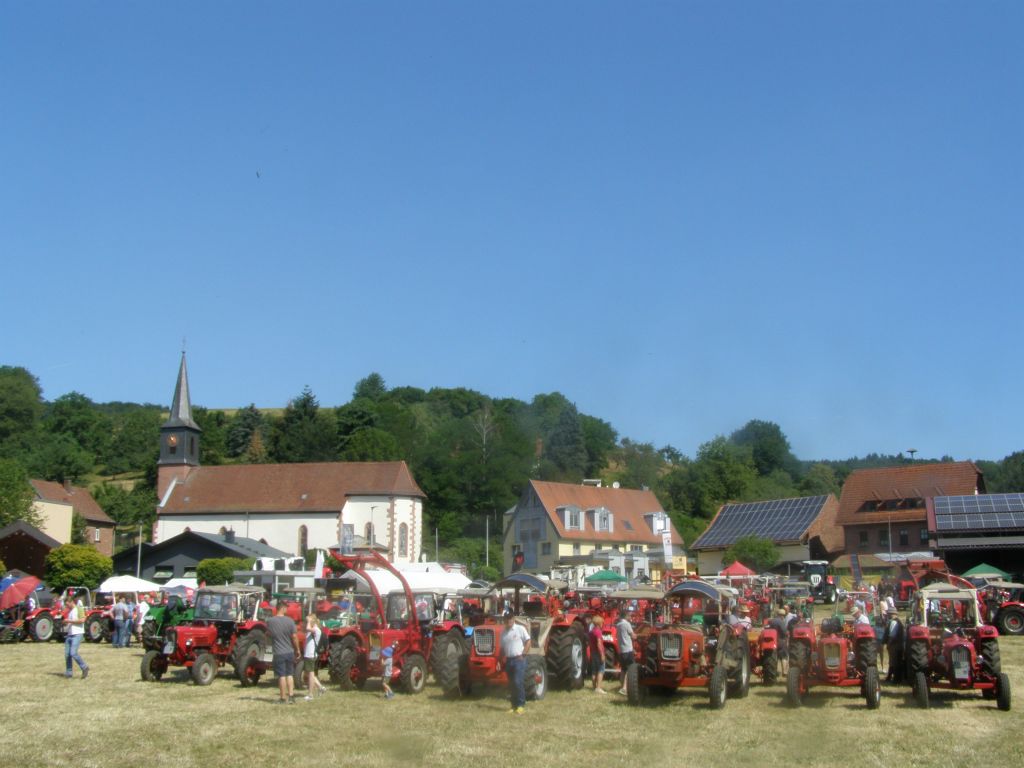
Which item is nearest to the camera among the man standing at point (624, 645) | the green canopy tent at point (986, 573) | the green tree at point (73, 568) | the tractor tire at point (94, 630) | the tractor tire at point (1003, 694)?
the tractor tire at point (1003, 694)

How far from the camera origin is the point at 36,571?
4988cm

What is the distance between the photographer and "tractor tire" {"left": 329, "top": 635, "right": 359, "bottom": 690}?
18.5 m

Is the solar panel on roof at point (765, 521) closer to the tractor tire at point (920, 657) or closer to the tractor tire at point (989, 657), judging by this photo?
the tractor tire at point (989, 657)

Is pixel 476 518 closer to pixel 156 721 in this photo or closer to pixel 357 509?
pixel 357 509

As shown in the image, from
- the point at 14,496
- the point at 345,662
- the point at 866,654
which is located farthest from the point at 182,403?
the point at 866,654

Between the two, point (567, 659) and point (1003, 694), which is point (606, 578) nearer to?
point (567, 659)

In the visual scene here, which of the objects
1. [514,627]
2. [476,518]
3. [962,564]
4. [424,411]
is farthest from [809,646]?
[424,411]

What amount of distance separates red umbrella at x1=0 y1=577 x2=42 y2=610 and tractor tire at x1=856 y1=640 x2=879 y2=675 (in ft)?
82.8

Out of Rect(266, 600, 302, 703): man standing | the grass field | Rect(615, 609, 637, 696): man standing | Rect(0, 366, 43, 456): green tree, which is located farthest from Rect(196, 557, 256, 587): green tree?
Rect(0, 366, 43, 456): green tree

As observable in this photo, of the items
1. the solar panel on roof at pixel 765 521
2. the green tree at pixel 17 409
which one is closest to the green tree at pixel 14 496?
the solar panel on roof at pixel 765 521

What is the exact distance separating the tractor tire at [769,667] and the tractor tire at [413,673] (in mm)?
6304

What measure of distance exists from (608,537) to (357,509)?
59.4 ft

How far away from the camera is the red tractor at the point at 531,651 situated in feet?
55.9

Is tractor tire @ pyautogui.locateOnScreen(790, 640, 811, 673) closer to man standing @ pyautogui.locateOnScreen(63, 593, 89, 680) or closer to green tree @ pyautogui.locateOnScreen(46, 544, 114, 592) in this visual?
man standing @ pyautogui.locateOnScreen(63, 593, 89, 680)
